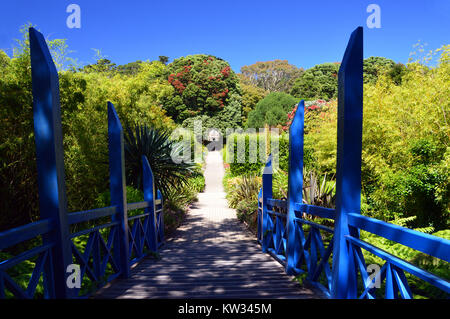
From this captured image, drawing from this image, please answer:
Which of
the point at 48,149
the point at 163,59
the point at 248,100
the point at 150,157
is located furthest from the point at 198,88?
the point at 48,149

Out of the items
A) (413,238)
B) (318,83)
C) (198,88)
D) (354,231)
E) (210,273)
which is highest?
(318,83)

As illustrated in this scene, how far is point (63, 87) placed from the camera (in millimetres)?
5691

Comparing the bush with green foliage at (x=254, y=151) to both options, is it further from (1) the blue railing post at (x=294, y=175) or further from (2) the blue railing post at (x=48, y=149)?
(2) the blue railing post at (x=48, y=149)

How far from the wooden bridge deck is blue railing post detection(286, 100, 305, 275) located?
13.0 inches

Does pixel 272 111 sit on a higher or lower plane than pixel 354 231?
higher

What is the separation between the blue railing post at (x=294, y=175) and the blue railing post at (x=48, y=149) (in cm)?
260

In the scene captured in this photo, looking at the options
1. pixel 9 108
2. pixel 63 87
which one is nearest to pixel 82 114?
pixel 63 87

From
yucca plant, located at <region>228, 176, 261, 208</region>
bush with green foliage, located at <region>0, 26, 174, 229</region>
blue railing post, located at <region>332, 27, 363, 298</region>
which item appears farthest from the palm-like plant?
blue railing post, located at <region>332, 27, 363, 298</region>

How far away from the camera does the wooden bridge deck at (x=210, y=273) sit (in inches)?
118

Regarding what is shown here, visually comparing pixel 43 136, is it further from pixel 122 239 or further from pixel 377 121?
pixel 377 121

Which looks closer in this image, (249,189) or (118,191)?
(118,191)

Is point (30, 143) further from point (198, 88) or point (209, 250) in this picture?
point (198, 88)

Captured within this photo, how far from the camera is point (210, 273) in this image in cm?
377

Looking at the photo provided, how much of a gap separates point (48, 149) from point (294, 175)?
2786mm
